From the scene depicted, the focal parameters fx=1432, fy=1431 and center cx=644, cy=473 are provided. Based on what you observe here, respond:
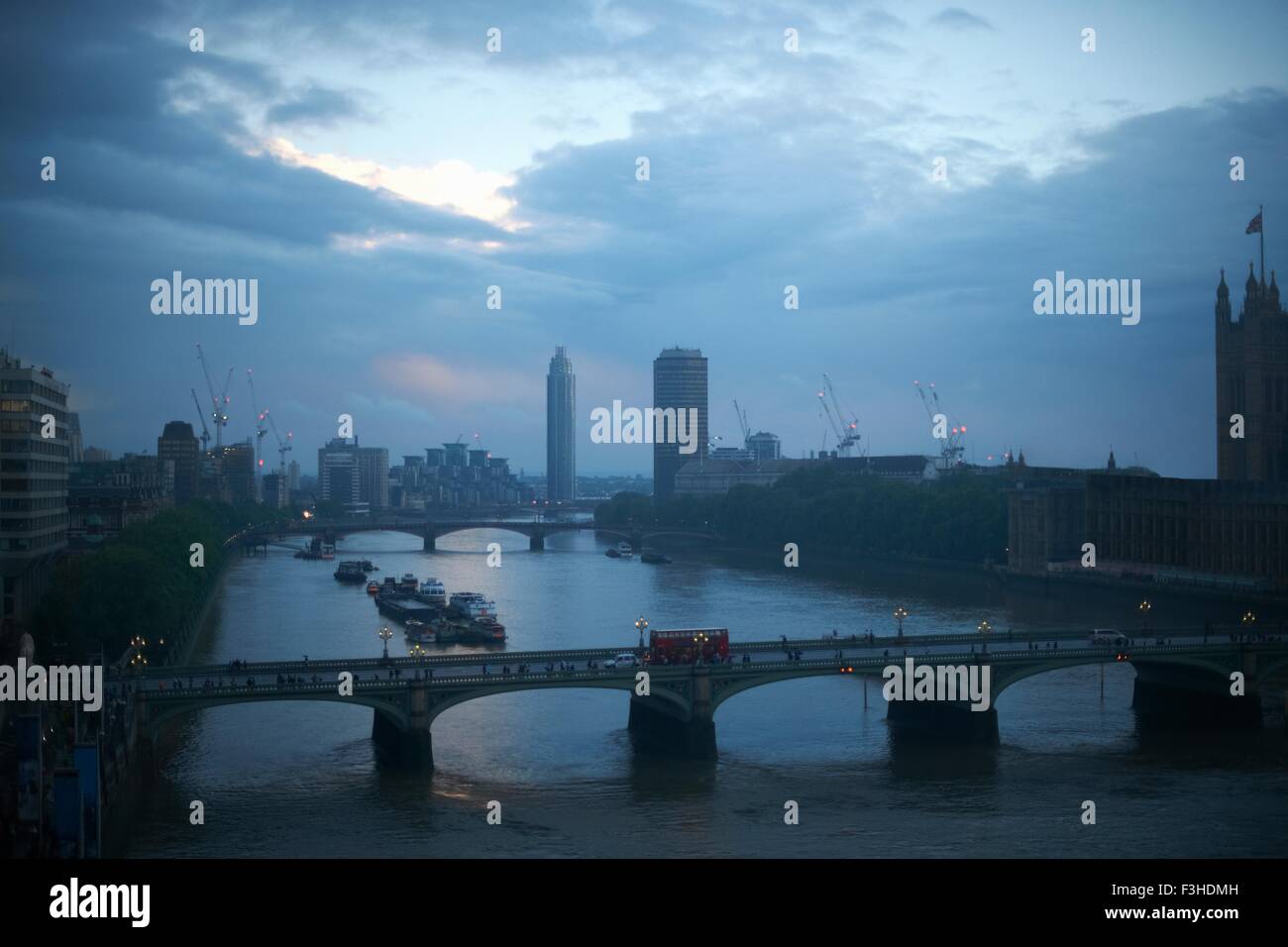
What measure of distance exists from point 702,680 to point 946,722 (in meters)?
5.48

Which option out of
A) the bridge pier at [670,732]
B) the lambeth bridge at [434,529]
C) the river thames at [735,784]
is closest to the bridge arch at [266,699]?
the river thames at [735,784]

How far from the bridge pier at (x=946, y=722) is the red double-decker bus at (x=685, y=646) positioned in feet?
13.5

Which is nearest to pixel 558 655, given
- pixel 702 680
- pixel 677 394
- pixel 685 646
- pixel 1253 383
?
pixel 685 646

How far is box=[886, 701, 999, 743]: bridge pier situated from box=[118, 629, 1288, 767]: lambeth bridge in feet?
0.08

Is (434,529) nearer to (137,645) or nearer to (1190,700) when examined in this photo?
(137,645)

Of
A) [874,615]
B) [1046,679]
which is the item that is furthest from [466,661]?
[874,615]

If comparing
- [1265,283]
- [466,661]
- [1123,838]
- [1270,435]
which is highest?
[1265,283]

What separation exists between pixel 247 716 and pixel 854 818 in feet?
49.8

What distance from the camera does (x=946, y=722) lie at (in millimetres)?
29625

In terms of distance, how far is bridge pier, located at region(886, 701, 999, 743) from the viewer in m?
29.2

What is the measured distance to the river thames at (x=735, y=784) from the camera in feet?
71.6

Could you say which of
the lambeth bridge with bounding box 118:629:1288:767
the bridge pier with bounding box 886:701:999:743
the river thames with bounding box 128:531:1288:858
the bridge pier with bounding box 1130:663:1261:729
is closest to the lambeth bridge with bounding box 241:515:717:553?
the river thames with bounding box 128:531:1288:858

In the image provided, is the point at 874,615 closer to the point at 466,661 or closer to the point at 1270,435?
the point at 466,661
